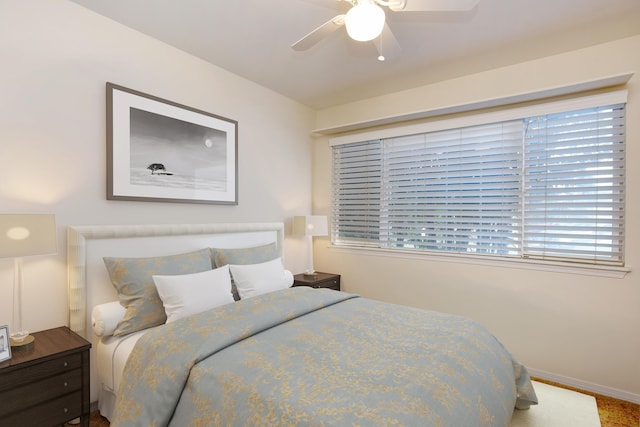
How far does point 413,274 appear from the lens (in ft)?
→ 11.3

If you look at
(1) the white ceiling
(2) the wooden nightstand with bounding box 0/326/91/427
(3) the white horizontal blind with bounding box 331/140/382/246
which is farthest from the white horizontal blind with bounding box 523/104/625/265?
(2) the wooden nightstand with bounding box 0/326/91/427

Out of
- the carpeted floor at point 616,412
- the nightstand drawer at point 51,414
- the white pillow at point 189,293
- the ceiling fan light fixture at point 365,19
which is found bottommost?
the carpeted floor at point 616,412

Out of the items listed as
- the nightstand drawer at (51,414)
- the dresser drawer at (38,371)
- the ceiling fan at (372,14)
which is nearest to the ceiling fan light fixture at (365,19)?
the ceiling fan at (372,14)

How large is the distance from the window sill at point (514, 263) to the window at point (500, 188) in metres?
0.06

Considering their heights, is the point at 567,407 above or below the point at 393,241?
below

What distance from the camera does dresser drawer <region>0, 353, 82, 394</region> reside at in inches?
62.6

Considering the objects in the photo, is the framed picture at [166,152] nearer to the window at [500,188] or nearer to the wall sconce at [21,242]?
the wall sconce at [21,242]

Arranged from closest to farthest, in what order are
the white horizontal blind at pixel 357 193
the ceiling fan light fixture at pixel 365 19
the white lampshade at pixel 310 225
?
the ceiling fan light fixture at pixel 365 19 < the white lampshade at pixel 310 225 < the white horizontal blind at pixel 357 193

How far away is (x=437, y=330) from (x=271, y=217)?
2.21 m

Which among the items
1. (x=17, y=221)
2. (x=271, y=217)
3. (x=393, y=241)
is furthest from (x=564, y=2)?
(x=17, y=221)

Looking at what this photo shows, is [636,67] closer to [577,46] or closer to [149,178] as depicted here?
[577,46]

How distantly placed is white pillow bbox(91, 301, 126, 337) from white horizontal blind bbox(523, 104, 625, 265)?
3.14 m

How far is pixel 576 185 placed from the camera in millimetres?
2654

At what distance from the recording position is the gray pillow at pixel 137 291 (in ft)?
6.77
